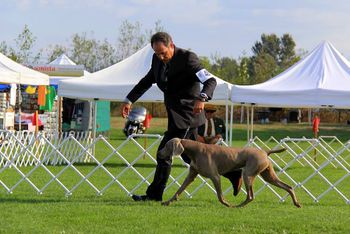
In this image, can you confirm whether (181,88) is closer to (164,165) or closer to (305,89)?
(164,165)

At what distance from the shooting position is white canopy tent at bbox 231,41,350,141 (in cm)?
1384

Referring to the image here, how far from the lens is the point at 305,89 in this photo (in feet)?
46.0

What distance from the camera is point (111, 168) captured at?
14391 mm

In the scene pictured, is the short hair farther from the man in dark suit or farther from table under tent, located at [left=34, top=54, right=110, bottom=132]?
table under tent, located at [left=34, top=54, right=110, bottom=132]

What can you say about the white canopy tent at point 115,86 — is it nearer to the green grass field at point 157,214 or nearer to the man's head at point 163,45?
the green grass field at point 157,214

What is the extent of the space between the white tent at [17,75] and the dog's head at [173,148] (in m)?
6.41

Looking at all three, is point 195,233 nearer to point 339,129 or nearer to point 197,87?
point 197,87

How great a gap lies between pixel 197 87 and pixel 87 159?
895cm

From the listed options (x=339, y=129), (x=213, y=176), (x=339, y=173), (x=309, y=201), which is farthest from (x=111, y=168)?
(x=339, y=129)

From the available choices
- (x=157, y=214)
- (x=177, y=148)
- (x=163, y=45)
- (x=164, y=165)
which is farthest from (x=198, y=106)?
(x=157, y=214)

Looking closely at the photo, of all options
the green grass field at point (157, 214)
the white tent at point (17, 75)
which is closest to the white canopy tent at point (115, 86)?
the white tent at point (17, 75)

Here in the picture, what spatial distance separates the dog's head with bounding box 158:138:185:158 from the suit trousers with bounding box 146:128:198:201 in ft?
0.55

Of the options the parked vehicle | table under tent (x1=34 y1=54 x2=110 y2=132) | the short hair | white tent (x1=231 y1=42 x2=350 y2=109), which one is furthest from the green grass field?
the parked vehicle

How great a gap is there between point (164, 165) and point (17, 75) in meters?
6.65
